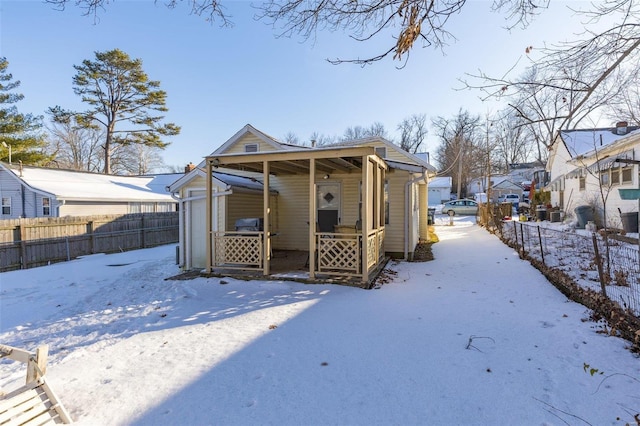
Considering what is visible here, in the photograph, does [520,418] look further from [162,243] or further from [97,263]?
[162,243]

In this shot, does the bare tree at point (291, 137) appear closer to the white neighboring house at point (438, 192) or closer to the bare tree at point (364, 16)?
the white neighboring house at point (438, 192)

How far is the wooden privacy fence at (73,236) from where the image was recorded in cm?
1112

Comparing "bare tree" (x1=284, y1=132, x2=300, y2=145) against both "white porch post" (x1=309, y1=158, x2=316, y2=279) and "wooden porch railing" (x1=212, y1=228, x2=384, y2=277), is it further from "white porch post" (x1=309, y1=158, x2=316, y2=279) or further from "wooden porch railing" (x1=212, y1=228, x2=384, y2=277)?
"white porch post" (x1=309, y1=158, x2=316, y2=279)

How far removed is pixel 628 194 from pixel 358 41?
3414 mm

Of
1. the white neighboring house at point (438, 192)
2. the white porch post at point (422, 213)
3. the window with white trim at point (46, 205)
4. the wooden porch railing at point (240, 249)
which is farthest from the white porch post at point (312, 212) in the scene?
the white neighboring house at point (438, 192)

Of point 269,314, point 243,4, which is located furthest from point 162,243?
point 243,4

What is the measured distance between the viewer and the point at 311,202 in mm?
7102

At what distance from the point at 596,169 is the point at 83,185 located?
23.3 meters

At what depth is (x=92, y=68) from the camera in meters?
24.4

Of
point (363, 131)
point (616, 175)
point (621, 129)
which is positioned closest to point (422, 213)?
point (616, 175)

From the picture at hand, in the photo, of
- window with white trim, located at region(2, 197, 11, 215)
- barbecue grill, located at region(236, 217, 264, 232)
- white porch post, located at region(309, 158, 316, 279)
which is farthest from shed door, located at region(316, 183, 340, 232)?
Result: window with white trim, located at region(2, 197, 11, 215)

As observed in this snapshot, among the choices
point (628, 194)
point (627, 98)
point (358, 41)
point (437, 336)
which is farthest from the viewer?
point (627, 98)

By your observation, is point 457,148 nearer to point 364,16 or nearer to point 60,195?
point 60,195

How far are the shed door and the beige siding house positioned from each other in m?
0.03
